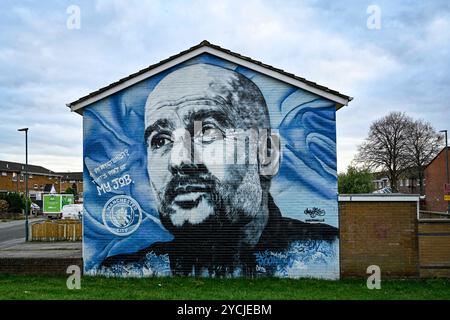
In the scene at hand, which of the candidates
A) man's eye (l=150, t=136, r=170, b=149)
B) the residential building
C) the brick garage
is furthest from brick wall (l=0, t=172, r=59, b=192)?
the brick garage

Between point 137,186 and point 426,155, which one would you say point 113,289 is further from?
point 426,155

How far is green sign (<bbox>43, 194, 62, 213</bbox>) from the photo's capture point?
3922 centimetres

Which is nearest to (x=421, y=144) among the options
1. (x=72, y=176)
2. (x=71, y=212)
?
(x=71, y=212)

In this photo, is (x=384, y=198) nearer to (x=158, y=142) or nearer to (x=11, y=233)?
(x=158, y=142)

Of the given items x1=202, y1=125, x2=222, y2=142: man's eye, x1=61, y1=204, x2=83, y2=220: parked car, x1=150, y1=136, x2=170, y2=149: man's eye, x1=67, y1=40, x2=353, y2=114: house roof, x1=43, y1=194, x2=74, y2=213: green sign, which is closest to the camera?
x1=67, y1=40, x2=353, y2=114: house roof

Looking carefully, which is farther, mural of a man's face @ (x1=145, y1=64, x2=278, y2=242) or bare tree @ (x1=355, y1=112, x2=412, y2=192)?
bare tree @ (x1=355, y1=112, x2=412, y2=192)

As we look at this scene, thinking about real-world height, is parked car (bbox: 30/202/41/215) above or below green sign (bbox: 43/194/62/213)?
below

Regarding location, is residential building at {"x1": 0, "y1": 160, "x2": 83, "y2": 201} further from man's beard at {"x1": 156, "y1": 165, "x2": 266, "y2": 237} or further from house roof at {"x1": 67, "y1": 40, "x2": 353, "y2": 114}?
man's beard at {"x1": 156, "y1": 165, "x2": 266, "y2": 237}

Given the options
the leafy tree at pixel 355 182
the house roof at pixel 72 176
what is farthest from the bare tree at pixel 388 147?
the house roof at pixel 72 176

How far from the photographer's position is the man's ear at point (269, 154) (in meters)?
13.8

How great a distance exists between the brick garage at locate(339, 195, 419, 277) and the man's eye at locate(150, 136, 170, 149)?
567 centimetres

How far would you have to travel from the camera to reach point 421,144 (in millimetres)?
58344

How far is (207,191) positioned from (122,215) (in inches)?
106
